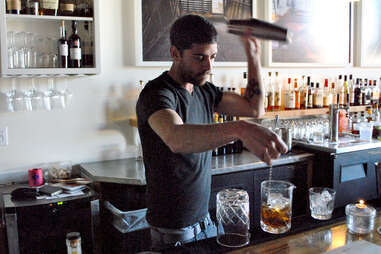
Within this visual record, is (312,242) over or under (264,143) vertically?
under

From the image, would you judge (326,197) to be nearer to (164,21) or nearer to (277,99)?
(164,21)

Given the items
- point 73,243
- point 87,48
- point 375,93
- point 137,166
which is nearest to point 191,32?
point 73,243

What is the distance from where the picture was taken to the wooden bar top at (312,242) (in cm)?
140

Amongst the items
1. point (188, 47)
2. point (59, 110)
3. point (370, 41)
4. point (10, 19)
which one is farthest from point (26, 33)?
point (370, 41)

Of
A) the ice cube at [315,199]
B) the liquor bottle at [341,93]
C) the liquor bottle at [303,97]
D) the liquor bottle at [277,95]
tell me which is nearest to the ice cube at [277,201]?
the ice cube at [315,199]

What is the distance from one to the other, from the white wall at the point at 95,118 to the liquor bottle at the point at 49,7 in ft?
1.56

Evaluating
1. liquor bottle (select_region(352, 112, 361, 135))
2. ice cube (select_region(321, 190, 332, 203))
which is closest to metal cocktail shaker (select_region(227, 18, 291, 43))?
ice cube (select_region(321, 190, 332, 203))

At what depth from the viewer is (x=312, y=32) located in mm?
4188

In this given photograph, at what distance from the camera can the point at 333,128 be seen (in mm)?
3625

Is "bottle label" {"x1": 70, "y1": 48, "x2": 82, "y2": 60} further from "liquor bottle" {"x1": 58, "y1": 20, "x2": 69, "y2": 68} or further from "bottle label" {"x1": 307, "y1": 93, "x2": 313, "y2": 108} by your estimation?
"bottle label" {"x1": 307, "y1": 93, "x2": 313, "y2": 108}

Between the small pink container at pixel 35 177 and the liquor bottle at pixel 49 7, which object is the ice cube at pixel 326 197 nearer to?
the small pink container at pixel 35 177

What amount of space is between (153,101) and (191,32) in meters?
0.35

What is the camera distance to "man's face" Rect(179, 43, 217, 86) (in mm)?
1710

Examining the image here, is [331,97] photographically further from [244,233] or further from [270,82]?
[244,233]
